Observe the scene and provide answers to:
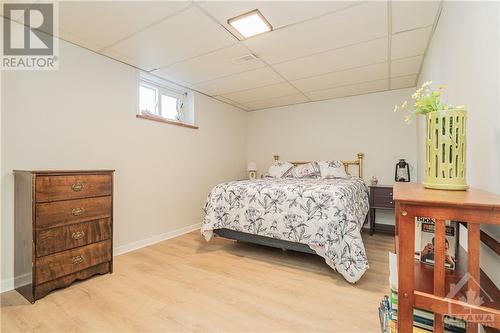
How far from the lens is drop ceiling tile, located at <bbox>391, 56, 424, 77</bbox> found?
2.71m

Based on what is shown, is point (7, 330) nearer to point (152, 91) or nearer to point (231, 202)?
point (231, 202)

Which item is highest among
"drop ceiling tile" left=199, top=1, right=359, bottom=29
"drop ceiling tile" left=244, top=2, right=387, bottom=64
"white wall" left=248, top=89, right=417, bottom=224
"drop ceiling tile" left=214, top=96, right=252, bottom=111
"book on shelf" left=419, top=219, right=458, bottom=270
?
"drop ceiling tile" left=199, top=1, right=359, bottom=29

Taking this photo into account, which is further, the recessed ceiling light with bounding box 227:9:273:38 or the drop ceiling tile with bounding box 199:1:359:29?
the recessed ceiling light with bounding box 227:9:273:38

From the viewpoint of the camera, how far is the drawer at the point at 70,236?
6.02 feet

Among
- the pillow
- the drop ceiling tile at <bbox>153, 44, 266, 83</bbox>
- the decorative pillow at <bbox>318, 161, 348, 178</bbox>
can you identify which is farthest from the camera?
the pillow

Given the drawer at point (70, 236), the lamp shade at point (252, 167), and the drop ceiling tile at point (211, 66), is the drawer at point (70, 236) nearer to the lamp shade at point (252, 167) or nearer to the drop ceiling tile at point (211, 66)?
the drop ceiling tile at point (211, 66)

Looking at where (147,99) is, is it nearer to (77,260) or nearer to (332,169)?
(77,260)

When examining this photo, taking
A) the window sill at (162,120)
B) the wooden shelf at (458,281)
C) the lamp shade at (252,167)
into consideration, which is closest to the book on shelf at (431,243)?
the wooden shelf at (458,281)

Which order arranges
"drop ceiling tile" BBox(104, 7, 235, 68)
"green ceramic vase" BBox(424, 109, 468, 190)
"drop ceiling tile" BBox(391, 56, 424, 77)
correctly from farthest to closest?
"drop ceiling tile" BBox(391, 56, 424, 77) < "drop ceiling tile" BBox(104, 7, 235, 68) < "green ceramic vase" BBox(424, 109, 468, 190)

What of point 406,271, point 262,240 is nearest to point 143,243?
point 262,240

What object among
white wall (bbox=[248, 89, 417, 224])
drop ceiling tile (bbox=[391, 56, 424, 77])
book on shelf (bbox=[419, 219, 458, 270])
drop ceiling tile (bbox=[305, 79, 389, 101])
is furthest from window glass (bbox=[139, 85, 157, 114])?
book on shelf (bbox=[419, 219, 458, 270])

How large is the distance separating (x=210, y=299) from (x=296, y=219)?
1056mm

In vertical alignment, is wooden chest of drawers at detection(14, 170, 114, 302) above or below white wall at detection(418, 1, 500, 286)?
below

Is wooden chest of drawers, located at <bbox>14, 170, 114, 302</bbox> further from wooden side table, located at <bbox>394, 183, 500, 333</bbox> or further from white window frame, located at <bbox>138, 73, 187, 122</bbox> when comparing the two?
wooden side table, located at <bbox>394, 183, 500, 333</bbox>
